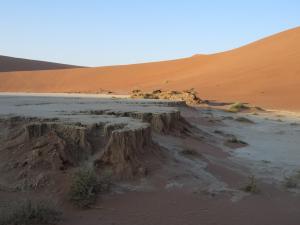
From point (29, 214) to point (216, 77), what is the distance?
4064cm

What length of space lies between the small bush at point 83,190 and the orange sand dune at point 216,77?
22.9 meters

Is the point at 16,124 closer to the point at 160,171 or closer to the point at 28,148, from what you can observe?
the point at 28,148

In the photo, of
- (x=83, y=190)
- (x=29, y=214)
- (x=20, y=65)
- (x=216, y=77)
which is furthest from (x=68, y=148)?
(x=20, y=65)

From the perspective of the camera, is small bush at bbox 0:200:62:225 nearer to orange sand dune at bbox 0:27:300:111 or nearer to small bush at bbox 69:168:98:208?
small bush at bbox 69:168:98:208

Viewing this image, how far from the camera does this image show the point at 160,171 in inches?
291

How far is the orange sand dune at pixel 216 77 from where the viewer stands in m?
35.3

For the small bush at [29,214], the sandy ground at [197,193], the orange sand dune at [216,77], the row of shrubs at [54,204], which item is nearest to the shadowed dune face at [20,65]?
the orange sand dune at [216,77]

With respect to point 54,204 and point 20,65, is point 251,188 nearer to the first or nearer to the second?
point 54,204

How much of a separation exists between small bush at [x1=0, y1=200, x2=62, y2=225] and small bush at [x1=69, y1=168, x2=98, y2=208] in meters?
0.45

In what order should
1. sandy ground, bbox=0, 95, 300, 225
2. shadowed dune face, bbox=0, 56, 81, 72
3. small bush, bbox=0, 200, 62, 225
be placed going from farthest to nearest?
shadowed dune face, bbox=0, 56, 81, 72 < sandy ground, bbox=0, 95, 300, 225 < small bush, bbox=0, 200, 62, 225

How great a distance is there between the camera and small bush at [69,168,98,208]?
20.3 ft

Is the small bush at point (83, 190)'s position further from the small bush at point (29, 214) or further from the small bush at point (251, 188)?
the small bush at point (251, 188)

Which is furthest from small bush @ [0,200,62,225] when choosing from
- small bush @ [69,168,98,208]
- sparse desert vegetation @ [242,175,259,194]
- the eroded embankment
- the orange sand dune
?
the orange sand dune

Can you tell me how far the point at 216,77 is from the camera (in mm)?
45312
